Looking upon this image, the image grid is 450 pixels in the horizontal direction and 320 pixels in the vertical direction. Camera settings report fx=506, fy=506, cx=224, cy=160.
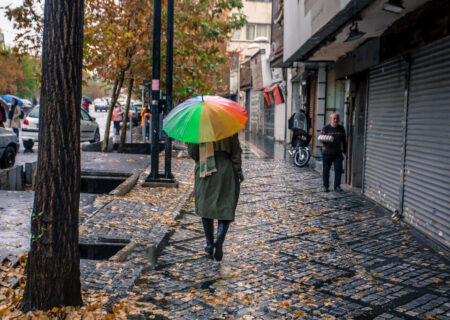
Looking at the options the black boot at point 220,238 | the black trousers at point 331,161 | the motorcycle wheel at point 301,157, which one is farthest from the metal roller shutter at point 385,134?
the motorcycle wheel at point 301,157

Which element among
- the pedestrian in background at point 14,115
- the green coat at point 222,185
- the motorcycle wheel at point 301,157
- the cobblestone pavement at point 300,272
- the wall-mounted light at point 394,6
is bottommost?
the cobblestone pavement at point 300,272

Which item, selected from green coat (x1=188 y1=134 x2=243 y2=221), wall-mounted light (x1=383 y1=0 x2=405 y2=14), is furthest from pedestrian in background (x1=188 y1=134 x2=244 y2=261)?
wall-mounted light (x1=383 y1=0 x2=405 y2=14)

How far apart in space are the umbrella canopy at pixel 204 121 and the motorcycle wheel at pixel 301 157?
10361 mm

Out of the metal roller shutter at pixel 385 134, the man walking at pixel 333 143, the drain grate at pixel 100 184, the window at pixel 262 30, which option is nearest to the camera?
the metal roller shutter at pixel 385 134

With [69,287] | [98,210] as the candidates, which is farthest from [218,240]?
[98,210]

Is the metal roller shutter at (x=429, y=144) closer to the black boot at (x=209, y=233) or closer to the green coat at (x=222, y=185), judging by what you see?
the green coat at (x=222, y=185)

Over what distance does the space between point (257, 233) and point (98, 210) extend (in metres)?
2.55

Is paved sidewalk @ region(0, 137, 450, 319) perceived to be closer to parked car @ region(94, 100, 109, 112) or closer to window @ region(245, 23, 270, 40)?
window @ region(245, 23, 270, 40)

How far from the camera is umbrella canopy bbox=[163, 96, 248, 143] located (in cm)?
532

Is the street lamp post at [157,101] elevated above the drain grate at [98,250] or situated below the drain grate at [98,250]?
above

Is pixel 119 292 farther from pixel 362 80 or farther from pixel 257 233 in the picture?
pixel 362 80

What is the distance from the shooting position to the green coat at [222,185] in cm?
566

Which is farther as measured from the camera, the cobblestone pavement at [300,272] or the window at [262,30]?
the window at [262,30]

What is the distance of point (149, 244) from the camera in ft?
21.0
